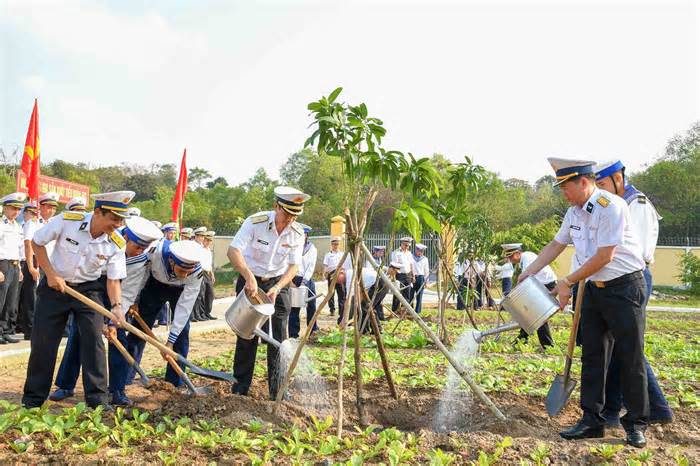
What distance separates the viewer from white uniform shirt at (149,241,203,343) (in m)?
5.30

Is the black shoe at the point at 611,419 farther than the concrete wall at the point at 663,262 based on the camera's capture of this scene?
No

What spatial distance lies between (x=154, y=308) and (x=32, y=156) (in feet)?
19.1

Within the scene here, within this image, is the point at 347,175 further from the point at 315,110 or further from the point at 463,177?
the point at 463,177

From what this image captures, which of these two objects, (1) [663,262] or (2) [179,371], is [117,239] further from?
(1) [663,262]

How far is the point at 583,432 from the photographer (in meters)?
Answer: 4.14

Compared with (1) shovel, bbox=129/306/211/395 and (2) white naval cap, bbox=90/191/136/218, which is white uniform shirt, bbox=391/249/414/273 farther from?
(2) white naval cap, bbox=90/191/136/218

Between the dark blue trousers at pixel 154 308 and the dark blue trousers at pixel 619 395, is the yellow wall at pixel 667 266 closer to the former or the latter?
the dark blue trousers at pixel 619 395

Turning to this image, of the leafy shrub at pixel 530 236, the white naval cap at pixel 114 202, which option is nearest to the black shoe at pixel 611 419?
the white naval cap at pixel 114 202

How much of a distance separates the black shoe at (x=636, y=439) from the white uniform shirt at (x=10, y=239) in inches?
299

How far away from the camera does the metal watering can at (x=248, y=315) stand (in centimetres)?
461

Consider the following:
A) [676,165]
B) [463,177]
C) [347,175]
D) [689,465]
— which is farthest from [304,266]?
[676,165]

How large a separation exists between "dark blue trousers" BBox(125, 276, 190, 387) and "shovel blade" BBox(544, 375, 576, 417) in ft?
10.8

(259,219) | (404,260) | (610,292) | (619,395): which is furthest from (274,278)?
(404,260)

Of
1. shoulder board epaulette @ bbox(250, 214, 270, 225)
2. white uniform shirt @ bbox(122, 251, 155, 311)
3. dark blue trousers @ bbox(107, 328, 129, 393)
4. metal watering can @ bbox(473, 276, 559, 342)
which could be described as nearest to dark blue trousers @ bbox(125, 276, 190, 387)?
white uniform shirt @ bbox(122, 251, 155, 311)
